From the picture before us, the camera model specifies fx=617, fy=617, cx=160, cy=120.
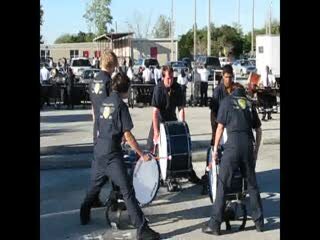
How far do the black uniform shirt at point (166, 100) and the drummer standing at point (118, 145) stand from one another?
7.28 ft

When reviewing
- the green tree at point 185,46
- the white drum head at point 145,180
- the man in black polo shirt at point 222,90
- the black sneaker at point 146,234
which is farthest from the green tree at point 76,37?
the black sneaker at point 146,234

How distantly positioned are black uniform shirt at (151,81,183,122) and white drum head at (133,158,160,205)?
2.03 meters

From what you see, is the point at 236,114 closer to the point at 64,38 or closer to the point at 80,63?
the point at 80,63

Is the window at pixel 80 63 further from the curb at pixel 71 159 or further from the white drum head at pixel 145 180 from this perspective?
the white drum head at pixel 145 180

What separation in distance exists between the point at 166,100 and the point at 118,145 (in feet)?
8.10

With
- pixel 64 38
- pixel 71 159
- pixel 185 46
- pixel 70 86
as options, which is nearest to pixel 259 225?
pixel 71 159

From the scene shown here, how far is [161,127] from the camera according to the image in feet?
29.1

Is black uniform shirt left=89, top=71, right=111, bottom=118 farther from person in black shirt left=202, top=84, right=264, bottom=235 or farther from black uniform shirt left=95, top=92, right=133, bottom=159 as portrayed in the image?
person in black shirt left=202, top=84, right=264, bottom=235

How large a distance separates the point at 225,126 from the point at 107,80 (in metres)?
2.20

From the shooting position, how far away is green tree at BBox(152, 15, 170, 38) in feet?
311

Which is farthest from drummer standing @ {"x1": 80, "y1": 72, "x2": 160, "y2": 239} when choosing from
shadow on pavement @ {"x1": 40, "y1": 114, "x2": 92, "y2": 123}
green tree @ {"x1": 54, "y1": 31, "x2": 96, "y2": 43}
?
green tree @ {"x1": 54, "y1": 31, "x2": 96, "y2": 43}
